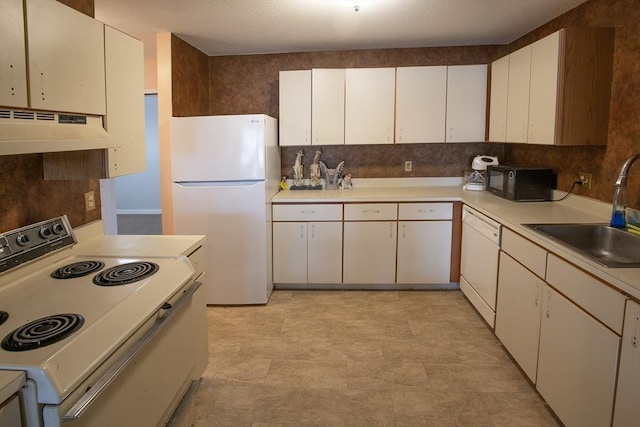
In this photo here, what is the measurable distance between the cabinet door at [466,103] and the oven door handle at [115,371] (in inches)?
125

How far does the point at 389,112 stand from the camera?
13.9ft

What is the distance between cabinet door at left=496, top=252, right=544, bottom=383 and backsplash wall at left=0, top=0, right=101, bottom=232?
2.48 meters

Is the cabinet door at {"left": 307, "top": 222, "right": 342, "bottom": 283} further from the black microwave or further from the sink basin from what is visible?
the sink basin

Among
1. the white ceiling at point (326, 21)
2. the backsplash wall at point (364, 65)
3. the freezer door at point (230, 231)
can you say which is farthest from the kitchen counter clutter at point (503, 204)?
the white ceiling at point (326, 21)

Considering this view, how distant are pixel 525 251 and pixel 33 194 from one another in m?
2.53

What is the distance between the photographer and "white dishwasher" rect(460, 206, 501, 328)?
10.3 feet

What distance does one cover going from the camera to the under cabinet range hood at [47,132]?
1406 millimetres

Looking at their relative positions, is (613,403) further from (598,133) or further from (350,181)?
(350,181)

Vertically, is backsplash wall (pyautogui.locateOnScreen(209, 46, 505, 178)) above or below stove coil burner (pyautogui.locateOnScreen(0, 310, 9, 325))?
above

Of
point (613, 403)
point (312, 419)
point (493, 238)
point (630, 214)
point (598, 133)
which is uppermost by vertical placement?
point (598, 133)

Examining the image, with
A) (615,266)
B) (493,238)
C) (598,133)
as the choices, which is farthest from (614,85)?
(615,266)

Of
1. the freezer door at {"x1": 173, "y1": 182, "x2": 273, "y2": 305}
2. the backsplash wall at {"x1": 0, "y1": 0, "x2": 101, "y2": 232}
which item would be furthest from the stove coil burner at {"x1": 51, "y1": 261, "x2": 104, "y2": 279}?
the freezer door at {"x1": 173, "y1": 182, "x2": 273, "y2": 305}

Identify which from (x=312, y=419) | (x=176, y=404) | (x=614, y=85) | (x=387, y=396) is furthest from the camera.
→ (x=614, y=85)

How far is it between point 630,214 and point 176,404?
102 inches
